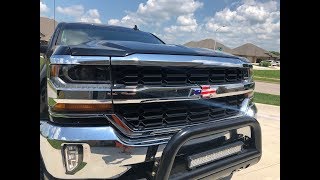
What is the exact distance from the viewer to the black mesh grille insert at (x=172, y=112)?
2.12 meters

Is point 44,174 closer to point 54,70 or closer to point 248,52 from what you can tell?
point 54,70

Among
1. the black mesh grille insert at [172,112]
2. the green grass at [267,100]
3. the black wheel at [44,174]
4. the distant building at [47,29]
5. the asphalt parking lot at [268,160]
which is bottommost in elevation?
the asphalt parking lot at [268,160]

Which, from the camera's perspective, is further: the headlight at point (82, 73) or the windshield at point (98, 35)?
the windshield at point (98, 35)

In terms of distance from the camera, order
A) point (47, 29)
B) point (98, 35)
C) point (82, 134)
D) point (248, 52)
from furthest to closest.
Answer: point (248, 52) → point (98, 35) → point (47, 29) → point (82, 134)

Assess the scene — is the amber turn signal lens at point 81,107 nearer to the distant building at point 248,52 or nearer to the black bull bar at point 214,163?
the black bull bar at point 214,163

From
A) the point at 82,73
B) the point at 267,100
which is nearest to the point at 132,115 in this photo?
the point at 82,73

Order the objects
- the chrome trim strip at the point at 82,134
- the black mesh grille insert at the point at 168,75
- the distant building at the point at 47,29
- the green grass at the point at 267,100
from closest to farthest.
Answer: the chrome trim strip at the point at 82,134
the black mesh grille insert at the point at 168,75
the distant building at the point at 47,29
the green grass at the point at 267,100

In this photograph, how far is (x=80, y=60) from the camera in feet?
6.42

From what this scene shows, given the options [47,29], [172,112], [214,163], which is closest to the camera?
[172,112]

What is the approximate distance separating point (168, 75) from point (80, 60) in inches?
23.8

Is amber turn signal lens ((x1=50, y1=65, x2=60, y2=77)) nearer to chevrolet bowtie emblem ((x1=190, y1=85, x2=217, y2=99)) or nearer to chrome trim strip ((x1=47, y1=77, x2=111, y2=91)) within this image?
chrome trim strip ((x1=47, y1=77, x2=111, y2=91))

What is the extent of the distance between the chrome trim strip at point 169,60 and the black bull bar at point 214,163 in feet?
1.46

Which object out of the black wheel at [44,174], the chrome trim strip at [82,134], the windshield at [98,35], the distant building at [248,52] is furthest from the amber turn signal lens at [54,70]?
the distant building at [248,52]

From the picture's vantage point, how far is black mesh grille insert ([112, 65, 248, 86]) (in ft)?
6.73
